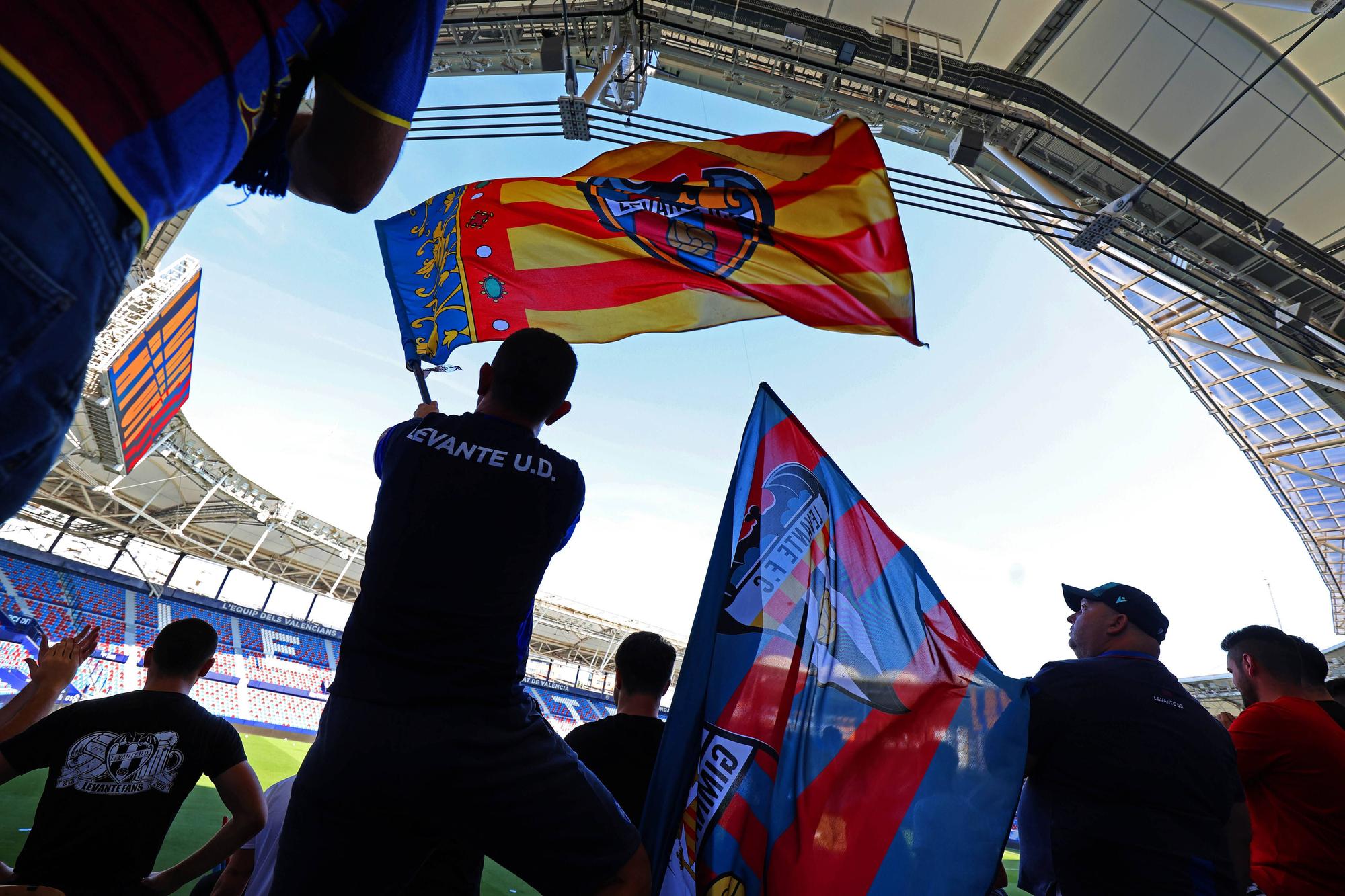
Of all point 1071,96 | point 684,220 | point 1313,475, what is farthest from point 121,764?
point 1313,475

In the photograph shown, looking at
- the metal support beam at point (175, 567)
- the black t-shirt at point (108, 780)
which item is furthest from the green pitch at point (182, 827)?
the metal support beam at point (175, 567)

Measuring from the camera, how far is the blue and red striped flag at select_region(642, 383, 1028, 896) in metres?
2.07

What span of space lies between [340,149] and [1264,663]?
4.19 metres

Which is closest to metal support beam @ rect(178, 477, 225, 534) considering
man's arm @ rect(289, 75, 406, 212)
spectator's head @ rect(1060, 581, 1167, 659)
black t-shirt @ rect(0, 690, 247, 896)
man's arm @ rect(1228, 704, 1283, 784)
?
black t-shirt @ rect(0, 690, 247, 896)

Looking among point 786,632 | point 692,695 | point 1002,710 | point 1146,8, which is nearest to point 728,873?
point 692,695

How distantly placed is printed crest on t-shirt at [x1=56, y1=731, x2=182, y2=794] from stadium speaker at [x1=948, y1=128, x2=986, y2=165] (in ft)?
29.2

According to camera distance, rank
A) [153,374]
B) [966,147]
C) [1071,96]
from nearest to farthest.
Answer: [966,147]
[1071,96]
[153,374]

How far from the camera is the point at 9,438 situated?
1.78ft

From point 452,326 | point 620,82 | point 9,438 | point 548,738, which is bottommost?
point 548,738

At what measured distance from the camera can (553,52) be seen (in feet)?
25.5

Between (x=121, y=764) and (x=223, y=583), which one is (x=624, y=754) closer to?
(x=121, y=764)

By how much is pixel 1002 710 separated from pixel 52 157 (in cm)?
270

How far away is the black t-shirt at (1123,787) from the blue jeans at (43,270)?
2.73m

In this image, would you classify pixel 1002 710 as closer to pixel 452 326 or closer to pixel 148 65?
pixel 148 65
